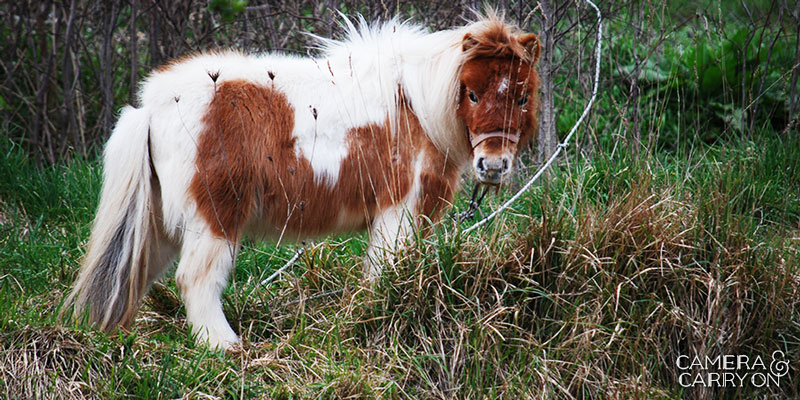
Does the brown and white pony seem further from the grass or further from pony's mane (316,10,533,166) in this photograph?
the grass

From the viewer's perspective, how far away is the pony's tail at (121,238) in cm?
382

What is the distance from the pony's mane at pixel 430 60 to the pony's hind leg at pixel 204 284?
1.14 m

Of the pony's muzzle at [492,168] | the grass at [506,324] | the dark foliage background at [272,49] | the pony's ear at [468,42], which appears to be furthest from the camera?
the dark foliage background at [272,49]

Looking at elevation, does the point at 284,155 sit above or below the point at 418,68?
below

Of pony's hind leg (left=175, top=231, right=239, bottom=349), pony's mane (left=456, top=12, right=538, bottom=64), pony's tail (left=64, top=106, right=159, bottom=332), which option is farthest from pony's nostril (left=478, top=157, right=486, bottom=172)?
pony's tail (left=64, top=106, right=159, bottom=332)

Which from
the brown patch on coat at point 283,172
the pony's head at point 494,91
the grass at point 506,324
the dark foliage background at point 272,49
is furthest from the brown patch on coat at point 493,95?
the dark foliage background at point 272,49

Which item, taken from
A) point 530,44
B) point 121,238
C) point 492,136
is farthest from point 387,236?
point 121,238

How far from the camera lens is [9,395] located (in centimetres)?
328

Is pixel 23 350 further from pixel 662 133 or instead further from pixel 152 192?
pixel 662 133

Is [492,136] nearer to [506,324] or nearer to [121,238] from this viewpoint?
[506,324]

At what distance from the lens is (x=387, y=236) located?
3951mm

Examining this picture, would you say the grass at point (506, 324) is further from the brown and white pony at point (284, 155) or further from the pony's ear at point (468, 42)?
the pony's ear at point (468, 42)

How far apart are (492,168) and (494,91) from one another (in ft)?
1.36

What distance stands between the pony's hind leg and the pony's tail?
250mm
